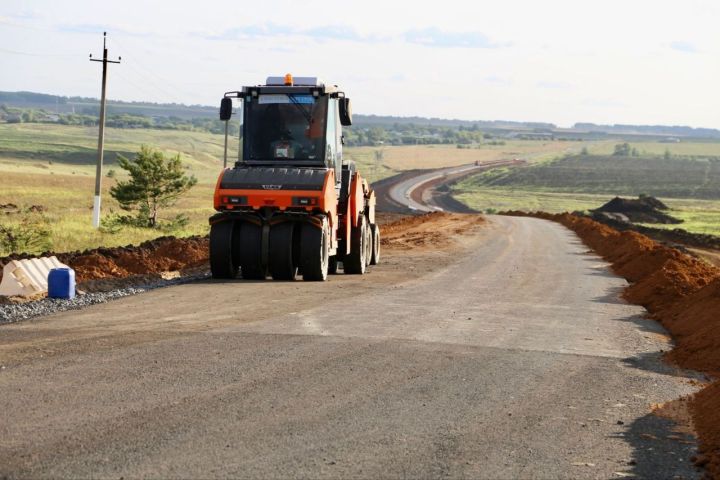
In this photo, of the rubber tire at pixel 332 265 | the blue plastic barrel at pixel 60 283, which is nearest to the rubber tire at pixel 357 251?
the rubber tire at pixel 332 265

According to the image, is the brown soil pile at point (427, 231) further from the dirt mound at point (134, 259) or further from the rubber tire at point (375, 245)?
the dirt mound at point (134, 259)

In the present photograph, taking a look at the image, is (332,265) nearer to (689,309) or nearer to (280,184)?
(280,184)

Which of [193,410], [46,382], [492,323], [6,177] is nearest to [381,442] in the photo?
[193,410]

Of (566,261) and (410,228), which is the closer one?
(566,261)

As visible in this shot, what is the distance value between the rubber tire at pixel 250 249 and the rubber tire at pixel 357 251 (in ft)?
11.0

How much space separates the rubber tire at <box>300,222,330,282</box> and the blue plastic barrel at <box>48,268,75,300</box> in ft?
17.2

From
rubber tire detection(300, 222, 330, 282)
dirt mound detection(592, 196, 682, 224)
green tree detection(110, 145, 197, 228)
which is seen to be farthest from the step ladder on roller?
dirt mound detection(592, 196, 682, 224)

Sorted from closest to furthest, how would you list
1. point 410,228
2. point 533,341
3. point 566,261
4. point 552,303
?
point 533,341, point 552,303, point 566,261, point 410,228

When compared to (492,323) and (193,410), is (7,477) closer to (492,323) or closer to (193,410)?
(193,410)

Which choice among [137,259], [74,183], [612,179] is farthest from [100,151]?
[612,179]

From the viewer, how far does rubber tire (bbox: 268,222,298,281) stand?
2086 cm

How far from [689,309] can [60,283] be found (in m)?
10.7

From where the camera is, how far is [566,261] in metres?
33.2

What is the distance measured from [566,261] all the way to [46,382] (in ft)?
81.4
